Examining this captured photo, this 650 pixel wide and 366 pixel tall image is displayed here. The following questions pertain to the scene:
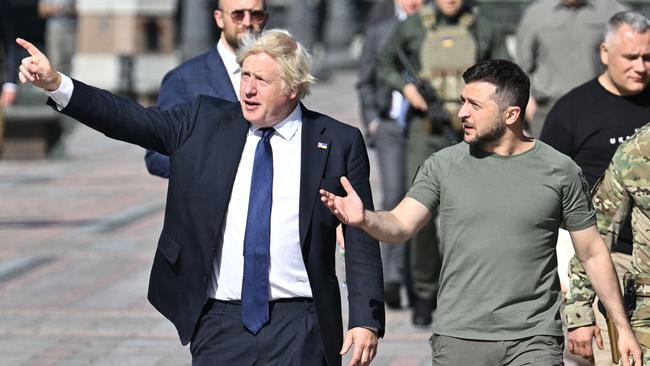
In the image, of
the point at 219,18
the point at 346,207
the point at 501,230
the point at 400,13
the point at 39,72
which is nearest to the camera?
the point at 346,207

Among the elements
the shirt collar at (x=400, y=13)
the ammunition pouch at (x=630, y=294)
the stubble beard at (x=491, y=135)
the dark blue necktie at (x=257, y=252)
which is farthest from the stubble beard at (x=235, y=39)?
the shirt collar at (x=400, y=13)

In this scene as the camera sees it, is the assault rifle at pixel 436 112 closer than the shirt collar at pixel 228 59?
No

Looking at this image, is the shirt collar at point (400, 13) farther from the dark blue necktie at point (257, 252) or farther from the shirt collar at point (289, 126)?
the dark blue necktie at point (257, 252)

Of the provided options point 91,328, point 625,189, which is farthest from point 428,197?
point 91,328

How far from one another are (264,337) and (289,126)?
2.51 ft

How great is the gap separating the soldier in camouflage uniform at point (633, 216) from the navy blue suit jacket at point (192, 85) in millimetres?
1768

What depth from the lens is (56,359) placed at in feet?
30.2

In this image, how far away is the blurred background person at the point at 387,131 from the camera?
10.7 m

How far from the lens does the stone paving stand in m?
9.46

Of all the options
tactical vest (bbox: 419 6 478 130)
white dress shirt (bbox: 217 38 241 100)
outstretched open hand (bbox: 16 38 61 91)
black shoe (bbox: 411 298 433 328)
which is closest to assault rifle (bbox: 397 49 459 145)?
tactical vest (bbox: 419 6 478 130)

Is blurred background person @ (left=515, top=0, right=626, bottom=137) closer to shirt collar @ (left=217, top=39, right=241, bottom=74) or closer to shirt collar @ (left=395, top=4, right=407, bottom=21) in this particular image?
shirt collar @ (left=395, top=4, right=407, bottom=21)

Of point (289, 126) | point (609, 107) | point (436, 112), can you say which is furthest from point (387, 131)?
point (289, 126)

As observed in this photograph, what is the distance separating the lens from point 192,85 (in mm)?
6969

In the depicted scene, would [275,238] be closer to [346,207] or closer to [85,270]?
[346,207]
